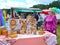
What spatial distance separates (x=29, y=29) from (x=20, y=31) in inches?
5.4

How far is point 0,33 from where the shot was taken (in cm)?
287

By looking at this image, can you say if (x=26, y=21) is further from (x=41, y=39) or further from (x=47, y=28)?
(x=47, y=28)

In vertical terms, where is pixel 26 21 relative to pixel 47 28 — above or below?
above

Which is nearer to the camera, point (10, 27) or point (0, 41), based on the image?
point (0, 41)

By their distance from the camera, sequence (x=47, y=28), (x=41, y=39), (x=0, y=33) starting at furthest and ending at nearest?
(x=47, y=28) < (x=0, y=33) < (x=41, y=39)

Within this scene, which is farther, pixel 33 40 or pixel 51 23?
pixel 51 23

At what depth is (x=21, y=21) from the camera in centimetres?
304

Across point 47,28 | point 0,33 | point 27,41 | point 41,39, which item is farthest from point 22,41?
point 47,28

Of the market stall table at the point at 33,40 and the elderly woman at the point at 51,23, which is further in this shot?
the elderly woman at the point at 51,23

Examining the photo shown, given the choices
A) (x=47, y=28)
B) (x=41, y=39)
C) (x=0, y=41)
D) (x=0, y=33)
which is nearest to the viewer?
(x=0, y=41)

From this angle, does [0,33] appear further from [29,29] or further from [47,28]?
[47,28]

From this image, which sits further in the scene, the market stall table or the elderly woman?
the elderly woman

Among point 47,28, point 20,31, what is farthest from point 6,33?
point 47,28

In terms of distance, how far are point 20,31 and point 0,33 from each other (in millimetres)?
304
